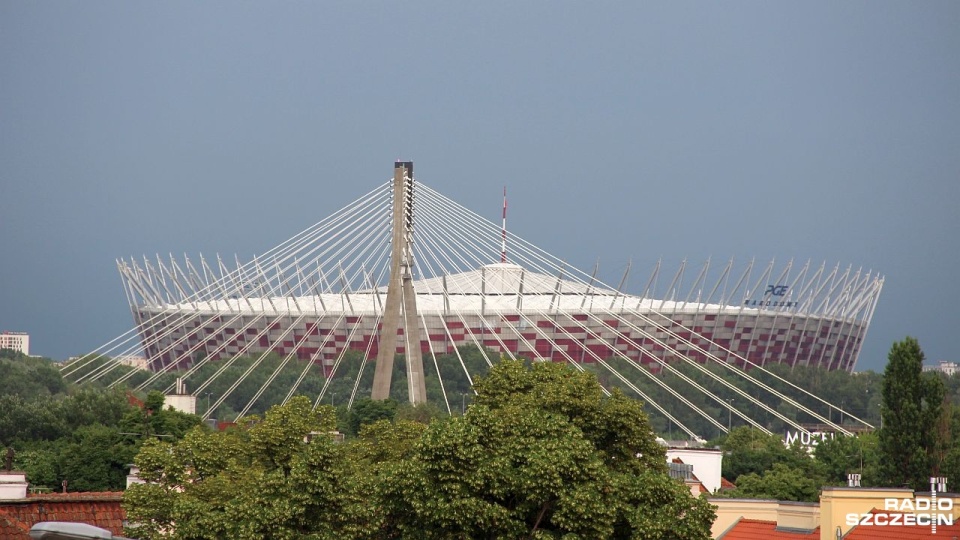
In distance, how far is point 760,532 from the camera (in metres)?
25.8

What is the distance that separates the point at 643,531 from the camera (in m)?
23.0

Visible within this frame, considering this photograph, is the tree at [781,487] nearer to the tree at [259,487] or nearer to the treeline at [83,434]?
the treeline at [83,434]

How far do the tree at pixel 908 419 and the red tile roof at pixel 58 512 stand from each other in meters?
21.9

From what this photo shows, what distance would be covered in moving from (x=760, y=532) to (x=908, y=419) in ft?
70.2

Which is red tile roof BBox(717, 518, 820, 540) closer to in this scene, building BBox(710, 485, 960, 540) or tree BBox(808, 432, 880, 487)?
building BBox(710, 485, 960, 540)

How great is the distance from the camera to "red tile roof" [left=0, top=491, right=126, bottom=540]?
21.5 m

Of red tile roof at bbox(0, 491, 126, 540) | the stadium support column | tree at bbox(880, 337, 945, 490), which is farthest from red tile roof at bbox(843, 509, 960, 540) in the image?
the stadium support column

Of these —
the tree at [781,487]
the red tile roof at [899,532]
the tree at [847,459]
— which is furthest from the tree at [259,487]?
the tree at [847,459]

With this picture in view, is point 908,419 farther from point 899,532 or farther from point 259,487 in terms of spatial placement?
point 259,487

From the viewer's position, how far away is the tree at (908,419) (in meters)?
45.3

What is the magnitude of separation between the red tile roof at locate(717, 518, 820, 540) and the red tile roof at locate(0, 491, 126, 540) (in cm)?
913

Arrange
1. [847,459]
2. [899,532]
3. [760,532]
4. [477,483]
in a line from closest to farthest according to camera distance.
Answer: [899,532], [477,483], [760,532], [847,459]

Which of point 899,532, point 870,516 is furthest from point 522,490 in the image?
point 899,532

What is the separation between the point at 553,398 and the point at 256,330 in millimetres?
85774
